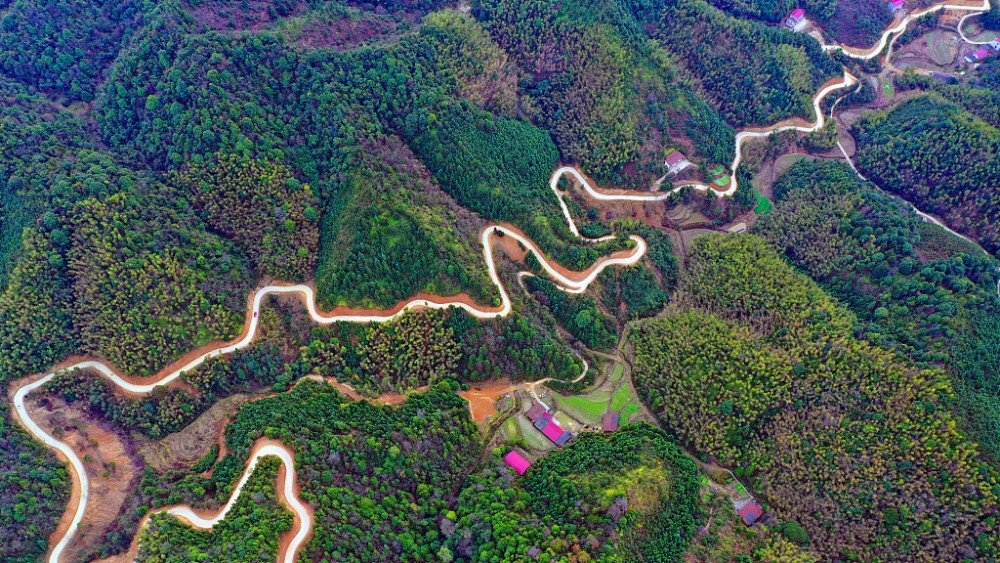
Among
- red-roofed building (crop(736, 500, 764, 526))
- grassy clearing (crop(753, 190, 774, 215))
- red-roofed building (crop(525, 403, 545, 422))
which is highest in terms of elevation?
grassy clearing (crop(753, 190, 774, 215))

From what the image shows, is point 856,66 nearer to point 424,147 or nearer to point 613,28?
point 613,28

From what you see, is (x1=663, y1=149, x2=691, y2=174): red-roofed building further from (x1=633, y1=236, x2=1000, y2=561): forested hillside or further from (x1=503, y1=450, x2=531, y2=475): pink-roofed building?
(x1=503, y1=450, x2=531, y2=475): pink-roofed building

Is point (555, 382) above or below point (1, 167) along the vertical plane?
below

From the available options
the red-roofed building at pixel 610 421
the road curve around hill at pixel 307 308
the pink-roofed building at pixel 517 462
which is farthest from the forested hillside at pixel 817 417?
the pink-roofed building at pixel 517 462

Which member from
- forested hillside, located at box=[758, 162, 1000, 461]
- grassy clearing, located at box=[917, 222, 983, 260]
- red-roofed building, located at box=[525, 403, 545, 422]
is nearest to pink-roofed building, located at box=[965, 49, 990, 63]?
forested hillside, located at box=[758, 162, 1000, 461]

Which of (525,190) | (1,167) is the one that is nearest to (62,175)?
(1,167)
